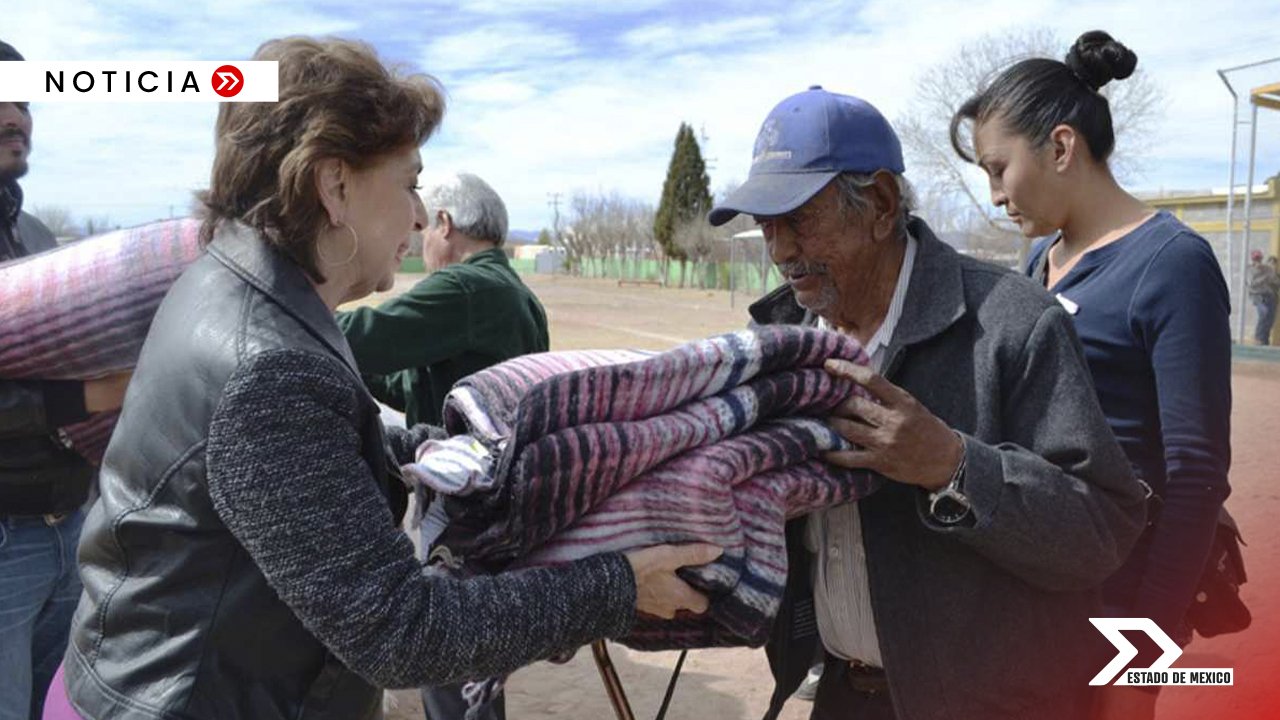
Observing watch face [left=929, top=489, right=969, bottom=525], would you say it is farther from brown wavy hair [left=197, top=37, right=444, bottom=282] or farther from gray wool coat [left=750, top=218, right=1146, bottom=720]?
brown wavy hair [left=197, top=37, right=444, bottom=282]

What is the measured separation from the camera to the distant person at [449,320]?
369 cm

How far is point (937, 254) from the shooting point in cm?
215

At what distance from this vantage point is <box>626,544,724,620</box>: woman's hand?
5.17 feet

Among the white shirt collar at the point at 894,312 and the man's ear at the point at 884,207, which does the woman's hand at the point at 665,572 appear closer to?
the white shirt collar at the point at 894,312

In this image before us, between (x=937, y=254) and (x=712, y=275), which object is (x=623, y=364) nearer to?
(x=937, y=254)

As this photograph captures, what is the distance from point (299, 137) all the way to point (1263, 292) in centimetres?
2208

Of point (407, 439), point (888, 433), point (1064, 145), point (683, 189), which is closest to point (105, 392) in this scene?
point (407, 439)

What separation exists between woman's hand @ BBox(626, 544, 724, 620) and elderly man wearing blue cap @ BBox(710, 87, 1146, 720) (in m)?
0.38

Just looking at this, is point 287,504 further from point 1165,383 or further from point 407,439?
point 1165,383

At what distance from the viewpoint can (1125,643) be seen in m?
2.28

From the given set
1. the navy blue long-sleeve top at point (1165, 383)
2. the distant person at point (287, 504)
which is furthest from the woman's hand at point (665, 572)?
the navy blue long-sleeve top at point (1165, 383)

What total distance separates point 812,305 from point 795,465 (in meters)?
0.58

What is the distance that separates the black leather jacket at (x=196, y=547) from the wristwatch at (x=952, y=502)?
3.21 ft

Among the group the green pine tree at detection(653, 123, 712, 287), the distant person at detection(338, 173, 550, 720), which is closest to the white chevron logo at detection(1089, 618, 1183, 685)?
the distant person at detection(338, 173, 550, 720)
